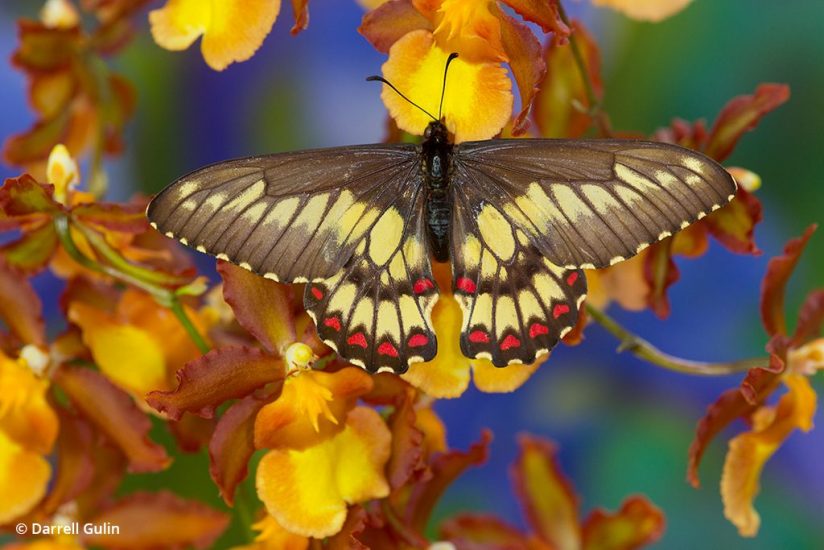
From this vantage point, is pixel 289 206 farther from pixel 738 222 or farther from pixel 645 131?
pixel 645 131

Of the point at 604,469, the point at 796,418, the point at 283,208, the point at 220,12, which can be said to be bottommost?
the point at 604,469

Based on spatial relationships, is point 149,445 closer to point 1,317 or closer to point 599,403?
point 1,317

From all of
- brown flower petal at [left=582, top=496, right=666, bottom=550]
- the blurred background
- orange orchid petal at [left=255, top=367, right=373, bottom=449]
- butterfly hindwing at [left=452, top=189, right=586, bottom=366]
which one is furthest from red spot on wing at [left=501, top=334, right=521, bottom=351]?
the blurred background

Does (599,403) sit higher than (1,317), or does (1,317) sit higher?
(1,317)

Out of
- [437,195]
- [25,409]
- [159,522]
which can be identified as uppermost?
[437,195]

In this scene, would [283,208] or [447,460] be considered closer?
[283,208]

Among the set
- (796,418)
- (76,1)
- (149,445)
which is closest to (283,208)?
(149,445)

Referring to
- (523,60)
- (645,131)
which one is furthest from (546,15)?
(645,131)
